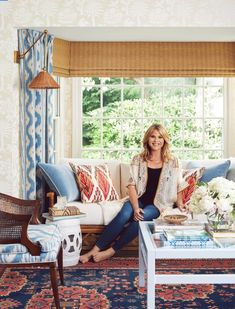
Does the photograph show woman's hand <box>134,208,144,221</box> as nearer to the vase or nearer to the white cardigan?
the white cardigan

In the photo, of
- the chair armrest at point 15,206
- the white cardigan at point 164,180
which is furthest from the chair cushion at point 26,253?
the white cardigan at point 164,180

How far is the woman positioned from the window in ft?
6.01

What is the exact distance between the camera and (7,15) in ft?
19.5

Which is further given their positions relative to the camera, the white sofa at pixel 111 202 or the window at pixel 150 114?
the window at pixel 150 114

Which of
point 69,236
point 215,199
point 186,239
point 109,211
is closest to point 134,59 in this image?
point 109,211

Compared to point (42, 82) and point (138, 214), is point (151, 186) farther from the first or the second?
point (42, 82)

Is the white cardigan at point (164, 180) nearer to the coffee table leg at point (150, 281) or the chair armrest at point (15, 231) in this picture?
the chair armrest at point (15, 231)

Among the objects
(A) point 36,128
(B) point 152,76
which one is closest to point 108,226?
(A) point 36,128

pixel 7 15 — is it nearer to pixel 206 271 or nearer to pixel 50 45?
pixel 50 45

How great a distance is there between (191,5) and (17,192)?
2420mm

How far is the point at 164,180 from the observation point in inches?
233

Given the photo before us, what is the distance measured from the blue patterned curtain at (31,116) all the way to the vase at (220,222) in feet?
8.21

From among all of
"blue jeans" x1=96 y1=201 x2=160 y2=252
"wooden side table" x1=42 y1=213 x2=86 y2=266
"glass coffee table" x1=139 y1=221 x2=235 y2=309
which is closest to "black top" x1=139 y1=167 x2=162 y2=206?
"blue jeans" x1=96 y1=201 x2=160 y2=252

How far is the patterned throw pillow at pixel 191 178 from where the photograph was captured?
6.29 metres
